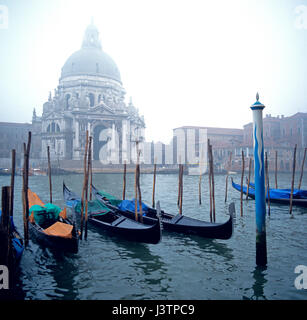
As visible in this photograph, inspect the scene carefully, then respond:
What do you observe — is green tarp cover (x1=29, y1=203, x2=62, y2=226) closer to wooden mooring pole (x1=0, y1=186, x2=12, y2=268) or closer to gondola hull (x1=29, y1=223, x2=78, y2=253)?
gondola hull (x1=29, y1=223, x2=78, y2=253)

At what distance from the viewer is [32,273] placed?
18.4 ft

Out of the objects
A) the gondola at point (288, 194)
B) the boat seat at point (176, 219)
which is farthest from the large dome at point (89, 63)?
the boat seat at point (176, 219)

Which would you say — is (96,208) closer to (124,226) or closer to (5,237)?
(124,226)

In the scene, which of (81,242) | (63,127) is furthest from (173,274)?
(63,127)

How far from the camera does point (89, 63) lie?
4744cm

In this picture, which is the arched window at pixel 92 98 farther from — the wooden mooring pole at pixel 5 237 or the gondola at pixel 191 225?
the wooden mooring pole at pixel 5 237

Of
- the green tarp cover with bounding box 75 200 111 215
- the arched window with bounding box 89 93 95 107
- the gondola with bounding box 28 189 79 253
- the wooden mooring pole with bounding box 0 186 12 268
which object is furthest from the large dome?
the wooden mooring pole with bounding box 0 186 12 268

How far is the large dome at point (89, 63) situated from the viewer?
4716 centimetres

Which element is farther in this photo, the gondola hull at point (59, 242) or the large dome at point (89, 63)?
the large dome at point (89, 63)

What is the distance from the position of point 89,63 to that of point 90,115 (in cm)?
1143

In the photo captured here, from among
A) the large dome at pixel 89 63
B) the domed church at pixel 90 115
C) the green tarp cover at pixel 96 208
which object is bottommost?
the green tarp cover at pixel 96 208

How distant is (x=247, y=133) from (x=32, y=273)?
4523 cm

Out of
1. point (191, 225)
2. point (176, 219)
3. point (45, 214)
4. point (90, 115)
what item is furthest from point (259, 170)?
point (90, 115)

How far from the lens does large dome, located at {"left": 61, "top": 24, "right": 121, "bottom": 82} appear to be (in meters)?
47.2
